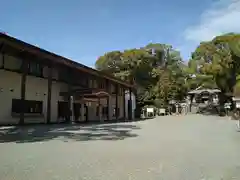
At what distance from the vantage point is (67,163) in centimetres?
671

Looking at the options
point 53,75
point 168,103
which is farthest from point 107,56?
point 53,75

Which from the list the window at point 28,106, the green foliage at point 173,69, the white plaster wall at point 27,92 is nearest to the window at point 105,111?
the white plaster wall at point 27,92

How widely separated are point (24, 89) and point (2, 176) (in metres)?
14.9

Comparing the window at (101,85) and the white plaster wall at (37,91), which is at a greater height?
the window at (101,85)

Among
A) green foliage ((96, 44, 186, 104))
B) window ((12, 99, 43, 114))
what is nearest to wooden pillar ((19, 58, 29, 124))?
window ((12, 99, 43, 114))

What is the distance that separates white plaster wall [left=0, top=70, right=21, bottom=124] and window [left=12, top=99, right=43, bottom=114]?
35cm

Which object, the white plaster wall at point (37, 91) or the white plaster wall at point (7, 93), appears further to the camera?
the white plaster wall at point (37, 91)

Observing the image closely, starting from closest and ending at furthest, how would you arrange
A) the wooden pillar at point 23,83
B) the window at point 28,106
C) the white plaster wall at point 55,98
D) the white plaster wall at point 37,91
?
the wooden pillar at point 23,83
the window at point 28,106
the white plaster wall at point 37,91
the white plaster wall at point 55,98

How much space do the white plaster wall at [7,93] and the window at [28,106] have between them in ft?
1.14

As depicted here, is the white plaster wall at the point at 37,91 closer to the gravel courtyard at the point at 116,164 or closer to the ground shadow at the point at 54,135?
the ground shadow at the point at 54,135

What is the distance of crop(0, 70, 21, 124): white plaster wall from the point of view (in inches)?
750

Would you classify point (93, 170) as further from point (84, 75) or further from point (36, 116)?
point (84, 75)

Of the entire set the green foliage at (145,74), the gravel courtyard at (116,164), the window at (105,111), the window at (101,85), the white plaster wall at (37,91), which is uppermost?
the green foliage at (145,74)

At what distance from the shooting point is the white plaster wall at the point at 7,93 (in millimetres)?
19062
